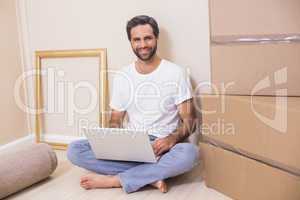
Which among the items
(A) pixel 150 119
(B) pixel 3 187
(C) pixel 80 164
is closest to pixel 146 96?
(A) pixel 150 119

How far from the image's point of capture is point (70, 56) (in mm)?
2529

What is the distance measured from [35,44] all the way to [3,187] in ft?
3.83

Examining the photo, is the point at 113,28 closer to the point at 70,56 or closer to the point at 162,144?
the point at 70,56

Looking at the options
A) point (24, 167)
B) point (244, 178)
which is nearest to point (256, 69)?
point (244, 178)

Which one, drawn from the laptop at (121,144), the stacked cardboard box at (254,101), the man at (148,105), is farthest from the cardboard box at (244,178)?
the laptop at (121,144)

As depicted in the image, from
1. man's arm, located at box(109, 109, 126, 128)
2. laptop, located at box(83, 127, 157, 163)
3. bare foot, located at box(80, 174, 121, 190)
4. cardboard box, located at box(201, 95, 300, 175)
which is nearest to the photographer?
cardboard box, located at box(201, 95, 300, 175)

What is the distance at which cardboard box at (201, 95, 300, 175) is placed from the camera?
1.43 m

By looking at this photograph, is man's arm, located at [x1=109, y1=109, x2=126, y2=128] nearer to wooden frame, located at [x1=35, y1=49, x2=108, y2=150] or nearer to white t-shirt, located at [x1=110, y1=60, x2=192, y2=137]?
white t-shirt, located at [x1=110, y1=60, x2=192, y2=137]

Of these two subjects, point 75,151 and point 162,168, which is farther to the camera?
point 75,151

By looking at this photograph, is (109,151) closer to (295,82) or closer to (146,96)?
(146,96)

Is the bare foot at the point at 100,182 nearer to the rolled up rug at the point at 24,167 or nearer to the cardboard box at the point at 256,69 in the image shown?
the rolled up rug at the point at 24,167

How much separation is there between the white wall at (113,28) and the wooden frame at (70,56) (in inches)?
1.5

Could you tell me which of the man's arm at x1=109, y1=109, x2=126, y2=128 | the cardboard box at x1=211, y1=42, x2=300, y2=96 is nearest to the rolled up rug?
the man's arm at x1=109, y1=109, x2=126, y2=128

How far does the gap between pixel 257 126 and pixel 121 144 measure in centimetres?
66
